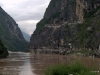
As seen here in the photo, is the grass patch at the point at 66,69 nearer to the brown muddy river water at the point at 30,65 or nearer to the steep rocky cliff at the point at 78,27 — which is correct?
the brown muddy river water at the point at 30,65

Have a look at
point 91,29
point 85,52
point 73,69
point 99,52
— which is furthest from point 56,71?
point 91,29

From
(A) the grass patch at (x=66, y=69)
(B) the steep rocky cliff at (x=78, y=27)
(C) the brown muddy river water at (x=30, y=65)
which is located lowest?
(C) the brown muddy river water at (x=30, y=65)

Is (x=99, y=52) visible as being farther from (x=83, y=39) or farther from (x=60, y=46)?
(x=60, y=46)

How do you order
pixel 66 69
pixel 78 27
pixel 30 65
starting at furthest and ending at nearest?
pixel 78 27 < pixel 30 65 < pixel 66 69

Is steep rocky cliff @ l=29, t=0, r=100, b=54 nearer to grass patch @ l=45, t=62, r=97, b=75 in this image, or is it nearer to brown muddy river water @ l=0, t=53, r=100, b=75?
brown muddy river water @ l=0, t=53, r=100, b=75

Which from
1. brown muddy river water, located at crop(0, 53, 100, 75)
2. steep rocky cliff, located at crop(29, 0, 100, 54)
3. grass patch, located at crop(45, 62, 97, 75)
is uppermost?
steep rocky cliff, located at crop(29, 0, 100, 54)

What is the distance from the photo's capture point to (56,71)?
1160 inches

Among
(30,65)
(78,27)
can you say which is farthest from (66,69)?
(78,27)

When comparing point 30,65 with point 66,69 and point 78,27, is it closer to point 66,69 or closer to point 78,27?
point 66,69

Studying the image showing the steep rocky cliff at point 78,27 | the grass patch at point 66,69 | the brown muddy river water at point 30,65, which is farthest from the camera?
the steep rocky cliff at point 78,27

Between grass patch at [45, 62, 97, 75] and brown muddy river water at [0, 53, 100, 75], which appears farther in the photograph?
brown muddy river water at [0, 53, 100, 75]

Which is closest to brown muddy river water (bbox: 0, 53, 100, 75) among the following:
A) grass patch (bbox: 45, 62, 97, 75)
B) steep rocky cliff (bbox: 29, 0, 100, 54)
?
grass patch (bbox: 45, 62, 97, 75)

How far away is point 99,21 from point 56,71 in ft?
338

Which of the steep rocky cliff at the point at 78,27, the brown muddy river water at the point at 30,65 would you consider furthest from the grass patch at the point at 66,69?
the steep rocky cliff at the point at 78,27
